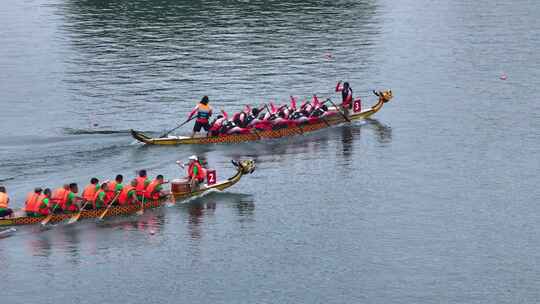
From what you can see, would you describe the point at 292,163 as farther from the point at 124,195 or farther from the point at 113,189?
the point at 113,189

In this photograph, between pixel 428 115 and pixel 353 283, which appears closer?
pixel 353 283

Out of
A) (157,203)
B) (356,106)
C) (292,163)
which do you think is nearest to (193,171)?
(157,203)

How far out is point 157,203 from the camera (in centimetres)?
5816

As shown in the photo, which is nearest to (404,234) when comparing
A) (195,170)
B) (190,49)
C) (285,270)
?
(285,270)

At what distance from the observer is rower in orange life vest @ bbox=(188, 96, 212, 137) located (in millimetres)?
70250

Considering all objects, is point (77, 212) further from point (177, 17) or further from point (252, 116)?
point (177, 17)

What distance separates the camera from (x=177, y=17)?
12988 cm

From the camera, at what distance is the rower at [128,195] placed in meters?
56.6

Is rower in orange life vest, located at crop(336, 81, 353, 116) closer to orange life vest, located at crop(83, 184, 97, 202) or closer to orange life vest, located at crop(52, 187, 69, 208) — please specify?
orange life vest, located at crop(83, 184, 97, 202)

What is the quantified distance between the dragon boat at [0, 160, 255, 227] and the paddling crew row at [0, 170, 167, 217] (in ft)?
0.91

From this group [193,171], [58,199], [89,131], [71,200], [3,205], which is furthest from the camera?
[89,131]

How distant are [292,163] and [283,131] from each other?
564 centimetres

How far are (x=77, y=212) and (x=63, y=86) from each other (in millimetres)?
41142

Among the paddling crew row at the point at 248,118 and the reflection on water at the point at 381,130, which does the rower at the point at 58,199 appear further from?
the reflection on water at the point at 381,130
